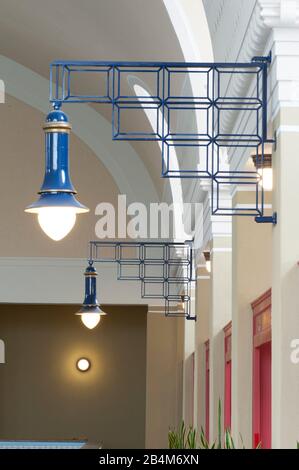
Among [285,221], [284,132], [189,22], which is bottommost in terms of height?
[285,221]

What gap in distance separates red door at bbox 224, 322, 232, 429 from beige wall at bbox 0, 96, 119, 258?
8.79 m

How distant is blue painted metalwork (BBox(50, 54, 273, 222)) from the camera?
695 centimetres

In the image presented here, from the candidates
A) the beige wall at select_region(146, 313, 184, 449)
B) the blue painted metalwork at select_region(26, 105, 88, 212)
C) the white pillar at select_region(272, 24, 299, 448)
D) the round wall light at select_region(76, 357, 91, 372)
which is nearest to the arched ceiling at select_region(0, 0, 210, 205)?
the beige wall at select_region(146, 313, 184, 449)

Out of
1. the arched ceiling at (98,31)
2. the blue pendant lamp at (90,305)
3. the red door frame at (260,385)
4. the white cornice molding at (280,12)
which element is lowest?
the red door frame at (260,385)

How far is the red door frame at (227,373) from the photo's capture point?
1087 centimetres

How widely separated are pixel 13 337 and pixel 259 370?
46.8 feet

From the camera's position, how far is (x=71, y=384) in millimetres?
22344

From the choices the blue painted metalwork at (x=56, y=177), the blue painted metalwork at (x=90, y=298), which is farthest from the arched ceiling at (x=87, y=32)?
the blue painted metalwork at (x=56, y=177)

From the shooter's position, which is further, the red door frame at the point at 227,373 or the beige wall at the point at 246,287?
the red door frame at the point at 227,373

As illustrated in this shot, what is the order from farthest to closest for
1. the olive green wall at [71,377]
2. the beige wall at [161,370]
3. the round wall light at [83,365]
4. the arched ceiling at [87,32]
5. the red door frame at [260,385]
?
1. the round wall light at [83,365]
2. the olive green wall at [71,377]
3. the beige wall at [161,370]
4. the arched ceiling at [87,32]
5. the red door frame at [260,385]

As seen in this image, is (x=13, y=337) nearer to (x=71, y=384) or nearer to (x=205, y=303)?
(x=71, y=384)

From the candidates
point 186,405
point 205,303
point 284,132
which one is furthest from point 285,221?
point 186,405

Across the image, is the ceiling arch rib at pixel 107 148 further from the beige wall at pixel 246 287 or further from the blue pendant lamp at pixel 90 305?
the beige wall at pixel 246 287

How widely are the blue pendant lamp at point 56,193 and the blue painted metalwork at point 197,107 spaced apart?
67cm
